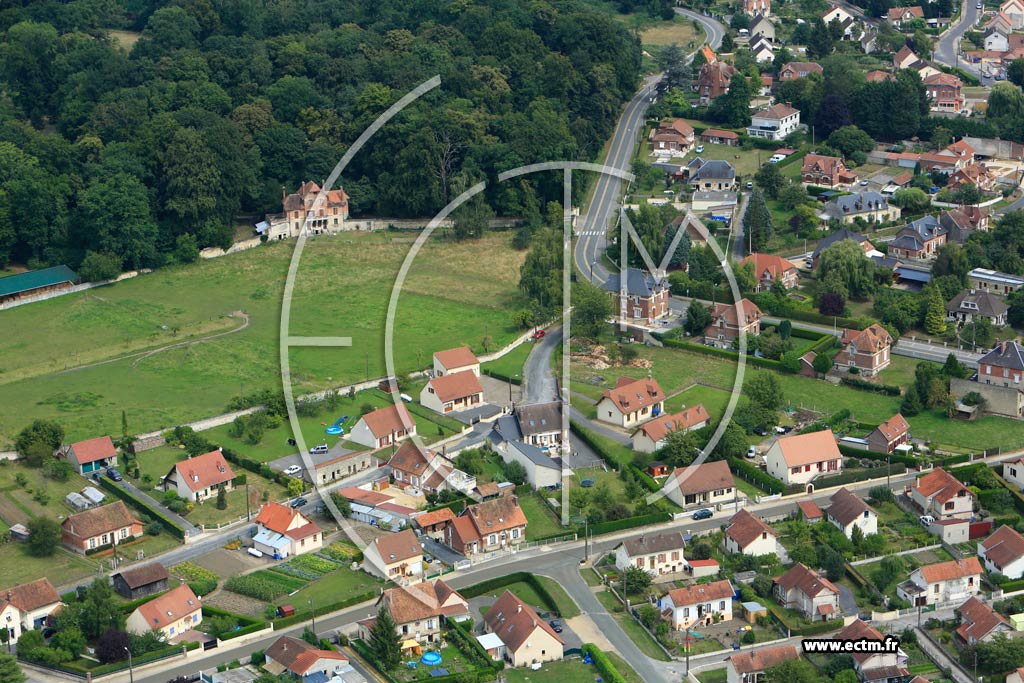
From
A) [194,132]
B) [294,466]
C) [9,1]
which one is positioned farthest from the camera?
[9,1]

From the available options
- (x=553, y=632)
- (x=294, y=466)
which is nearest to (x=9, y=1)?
(x=294, y=466)

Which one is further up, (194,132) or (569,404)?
(194,132)

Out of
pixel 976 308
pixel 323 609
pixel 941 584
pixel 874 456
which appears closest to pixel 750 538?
pixel 941 584

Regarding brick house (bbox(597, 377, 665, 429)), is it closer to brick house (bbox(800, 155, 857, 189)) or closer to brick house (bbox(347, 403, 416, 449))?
brick house (bbox(347, 403, 416, 449))

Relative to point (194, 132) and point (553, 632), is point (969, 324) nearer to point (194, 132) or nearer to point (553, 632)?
point (553, 632)

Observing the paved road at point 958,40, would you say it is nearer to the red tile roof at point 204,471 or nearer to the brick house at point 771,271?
the brick house at point 771,271

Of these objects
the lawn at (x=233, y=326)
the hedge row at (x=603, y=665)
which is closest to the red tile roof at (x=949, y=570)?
the hedge row at (x=603, y=665)
